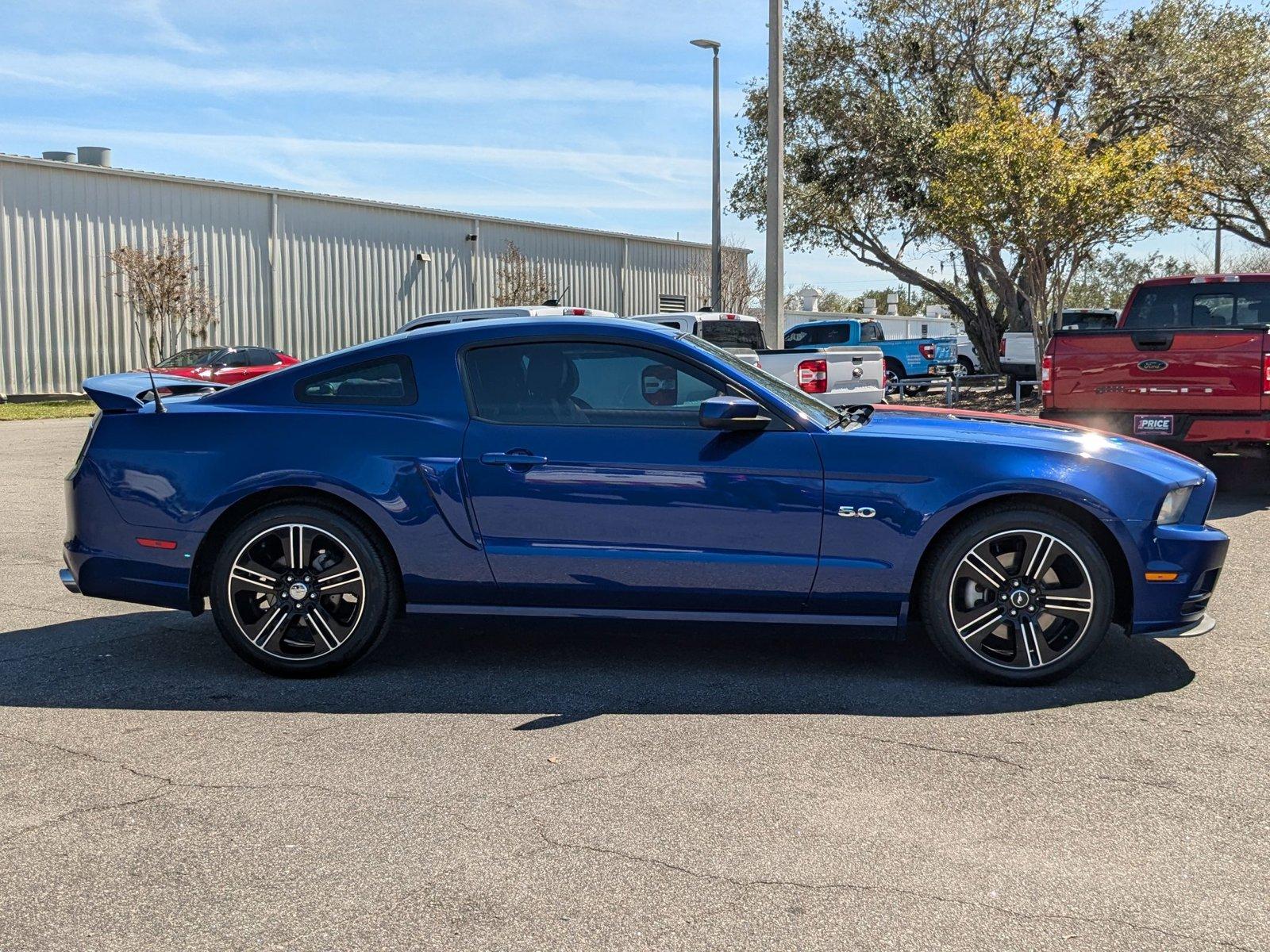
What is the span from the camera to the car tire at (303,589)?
5.30 m

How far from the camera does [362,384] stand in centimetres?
548

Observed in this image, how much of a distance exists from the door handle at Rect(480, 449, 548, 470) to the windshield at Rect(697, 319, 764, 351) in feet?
37.4

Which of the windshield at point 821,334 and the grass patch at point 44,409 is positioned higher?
the windshield at point 821,334

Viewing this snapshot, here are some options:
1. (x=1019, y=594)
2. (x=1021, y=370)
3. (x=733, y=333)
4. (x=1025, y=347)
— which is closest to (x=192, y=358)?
(x=733, y=333)

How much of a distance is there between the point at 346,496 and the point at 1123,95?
2515 cm

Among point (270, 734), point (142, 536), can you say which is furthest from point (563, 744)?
point (142, 536)

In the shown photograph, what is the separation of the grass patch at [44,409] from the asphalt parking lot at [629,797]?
2117cm

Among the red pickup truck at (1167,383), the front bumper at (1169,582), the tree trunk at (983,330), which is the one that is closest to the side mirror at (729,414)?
the front bumper at (1169,582)

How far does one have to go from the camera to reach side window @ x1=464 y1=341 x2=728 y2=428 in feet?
17.4

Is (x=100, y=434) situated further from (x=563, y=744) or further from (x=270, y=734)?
(x=563, y=744)

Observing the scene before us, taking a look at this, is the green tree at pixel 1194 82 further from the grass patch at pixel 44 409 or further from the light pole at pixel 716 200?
the grass patch at pixel 44 409

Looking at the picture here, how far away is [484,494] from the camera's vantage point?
17.2 ft

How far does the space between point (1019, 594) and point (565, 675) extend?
1.93 metres

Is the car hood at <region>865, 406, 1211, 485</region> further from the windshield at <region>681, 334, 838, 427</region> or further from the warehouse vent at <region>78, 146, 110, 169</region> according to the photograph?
the warehouse vent at <region>78, 146, 110, 169</region>
